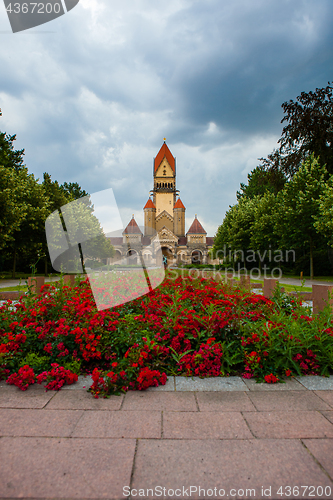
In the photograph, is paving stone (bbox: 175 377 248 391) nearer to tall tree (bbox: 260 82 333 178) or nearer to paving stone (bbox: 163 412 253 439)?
paving stone (bbox: 163 412 253 439)

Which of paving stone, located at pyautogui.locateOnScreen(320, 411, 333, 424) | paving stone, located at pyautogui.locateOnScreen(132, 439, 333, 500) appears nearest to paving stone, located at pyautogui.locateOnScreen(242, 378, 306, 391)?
paving stone, located at pyautogui.locateOnScreen(320, 411, 333, 424)

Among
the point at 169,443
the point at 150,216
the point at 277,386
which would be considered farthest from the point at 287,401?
the point at 150,216

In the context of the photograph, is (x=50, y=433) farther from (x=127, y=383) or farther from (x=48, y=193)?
(x=48, y=193)

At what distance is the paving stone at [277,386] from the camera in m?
3.59

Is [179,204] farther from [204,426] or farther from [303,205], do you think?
[204,426]

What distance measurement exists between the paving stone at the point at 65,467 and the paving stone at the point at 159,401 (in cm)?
63

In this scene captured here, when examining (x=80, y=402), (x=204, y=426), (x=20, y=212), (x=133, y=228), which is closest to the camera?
(x=204, y=426)

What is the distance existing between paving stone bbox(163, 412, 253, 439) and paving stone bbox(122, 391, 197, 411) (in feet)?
0.47

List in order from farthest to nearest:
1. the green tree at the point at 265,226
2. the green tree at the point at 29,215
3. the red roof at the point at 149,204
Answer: the red roof at the point at 149,204 < the green tree at the point at 265,226 < the green tree at the point at 29,215

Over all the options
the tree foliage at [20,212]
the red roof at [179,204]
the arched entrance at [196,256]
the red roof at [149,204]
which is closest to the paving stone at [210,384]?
the tree foliage at [20,212]

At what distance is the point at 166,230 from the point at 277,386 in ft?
256

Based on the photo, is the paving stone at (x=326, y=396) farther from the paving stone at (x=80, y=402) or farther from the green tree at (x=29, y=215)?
the green tree at (x=29, y=215)

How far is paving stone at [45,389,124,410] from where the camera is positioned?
3111 millimetres

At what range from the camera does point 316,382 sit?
381cm
